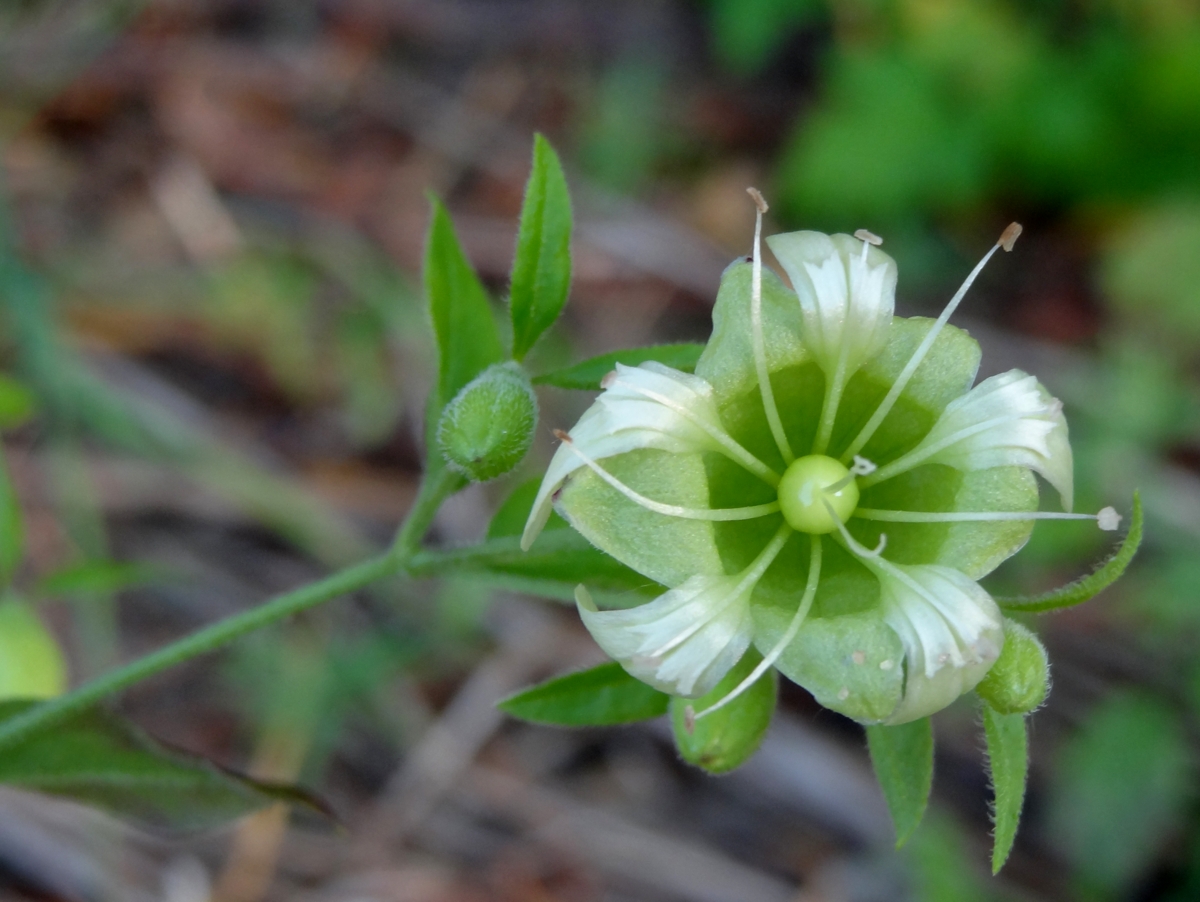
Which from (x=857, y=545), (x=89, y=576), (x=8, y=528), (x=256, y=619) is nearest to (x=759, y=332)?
(x=857, y=545)

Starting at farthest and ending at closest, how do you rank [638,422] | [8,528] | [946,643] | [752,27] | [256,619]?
[752,27]
[8,528]
[256,619]
[638,422]
[946,643]

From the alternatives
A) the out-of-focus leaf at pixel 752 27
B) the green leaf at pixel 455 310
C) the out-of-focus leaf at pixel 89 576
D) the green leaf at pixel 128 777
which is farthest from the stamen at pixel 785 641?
the out-of-focus leaf at pixel 752 27

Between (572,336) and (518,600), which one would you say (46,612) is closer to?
(518,600)

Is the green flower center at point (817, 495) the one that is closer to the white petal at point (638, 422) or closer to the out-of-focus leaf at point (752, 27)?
the white petal at point (638, 422)

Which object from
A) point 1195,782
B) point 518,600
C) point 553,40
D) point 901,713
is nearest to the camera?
point 901,713

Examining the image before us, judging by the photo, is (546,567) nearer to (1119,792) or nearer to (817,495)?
(817,495)

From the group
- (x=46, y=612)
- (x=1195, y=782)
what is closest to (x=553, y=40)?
(x=46, y=612)
